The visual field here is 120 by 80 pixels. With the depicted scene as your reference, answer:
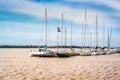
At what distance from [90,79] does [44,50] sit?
54729 millimetres

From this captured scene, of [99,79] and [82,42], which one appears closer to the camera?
[99,79]

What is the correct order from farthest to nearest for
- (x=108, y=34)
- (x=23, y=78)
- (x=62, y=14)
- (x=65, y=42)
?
1. (x=108, y=34)
2. (x=65, y=42)
3. (x=62, y=14)
4. (x=23, y=78)

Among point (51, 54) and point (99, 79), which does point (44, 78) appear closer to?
point (99, 79)

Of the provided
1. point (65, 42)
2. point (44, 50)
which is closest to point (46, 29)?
point (44, 50)

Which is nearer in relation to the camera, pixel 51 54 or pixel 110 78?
pixel 110 78

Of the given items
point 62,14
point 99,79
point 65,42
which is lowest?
point 99,79

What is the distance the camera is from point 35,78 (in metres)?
40.8

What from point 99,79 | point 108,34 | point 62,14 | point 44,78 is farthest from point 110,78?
point 108,34

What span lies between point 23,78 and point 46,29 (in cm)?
5361

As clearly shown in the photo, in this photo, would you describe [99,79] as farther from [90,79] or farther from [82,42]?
[82,42]

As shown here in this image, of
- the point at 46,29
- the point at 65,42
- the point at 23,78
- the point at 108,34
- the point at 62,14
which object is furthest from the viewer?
the point at 108,34

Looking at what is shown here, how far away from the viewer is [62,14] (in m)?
106

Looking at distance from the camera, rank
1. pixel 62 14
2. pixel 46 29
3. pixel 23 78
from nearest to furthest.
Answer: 1. pixel 23 78
2. pixel 46 29
3. pixel 62 14

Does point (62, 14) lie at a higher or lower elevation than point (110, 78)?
higher
